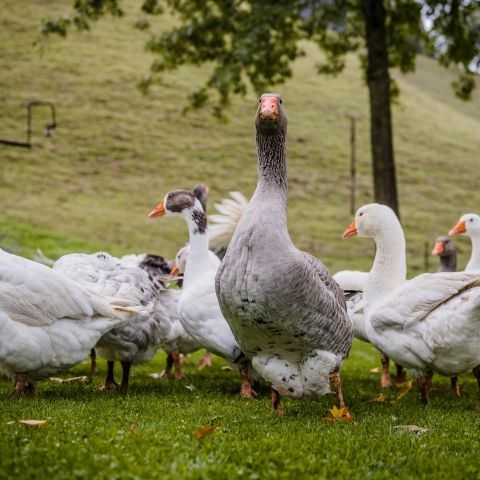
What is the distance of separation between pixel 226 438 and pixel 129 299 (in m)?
3.37

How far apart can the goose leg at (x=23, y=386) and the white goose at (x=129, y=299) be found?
3.67ft

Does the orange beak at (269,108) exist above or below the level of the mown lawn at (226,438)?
above

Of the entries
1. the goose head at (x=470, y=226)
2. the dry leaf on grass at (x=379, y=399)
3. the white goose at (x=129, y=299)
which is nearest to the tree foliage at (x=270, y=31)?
the goose head at (x=470, y=226)

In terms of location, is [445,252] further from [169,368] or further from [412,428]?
[412,428]

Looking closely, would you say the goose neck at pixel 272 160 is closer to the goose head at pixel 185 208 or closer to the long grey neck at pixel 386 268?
the long grey neck at pixel 386 268

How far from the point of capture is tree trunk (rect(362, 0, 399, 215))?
56.1 ft

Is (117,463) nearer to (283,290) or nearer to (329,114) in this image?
(283,290)

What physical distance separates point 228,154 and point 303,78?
18566 mm

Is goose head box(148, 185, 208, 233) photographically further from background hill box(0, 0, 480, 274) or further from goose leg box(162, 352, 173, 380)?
background hill box(0, 0, 480, 274)

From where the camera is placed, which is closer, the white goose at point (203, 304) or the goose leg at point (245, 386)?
the goose leg at point (245, 386)

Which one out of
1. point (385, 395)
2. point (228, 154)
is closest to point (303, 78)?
point (228, 154)

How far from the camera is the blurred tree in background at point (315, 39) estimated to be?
1716 cm

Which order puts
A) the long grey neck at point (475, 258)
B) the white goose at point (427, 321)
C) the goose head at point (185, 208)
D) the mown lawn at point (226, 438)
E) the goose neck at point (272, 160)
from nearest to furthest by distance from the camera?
the mown lawn at point (226, 438), the goose neck at point (272, 160), the white goose at point (427, 321), the goose head at point (185, 208), the long grey neck at point (475, 258)

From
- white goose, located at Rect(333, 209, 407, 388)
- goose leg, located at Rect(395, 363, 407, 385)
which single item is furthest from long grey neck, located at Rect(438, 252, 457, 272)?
goose leg, located at Rect(395, 363, 407, 385)
